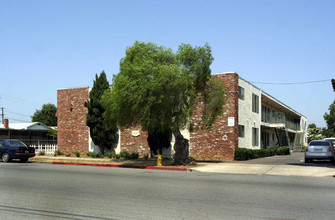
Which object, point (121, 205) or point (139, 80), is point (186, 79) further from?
point (121, 205)

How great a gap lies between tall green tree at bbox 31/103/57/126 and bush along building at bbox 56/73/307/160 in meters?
50.6

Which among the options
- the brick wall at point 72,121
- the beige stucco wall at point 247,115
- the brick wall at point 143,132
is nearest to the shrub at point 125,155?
the brick wall at point 143,132

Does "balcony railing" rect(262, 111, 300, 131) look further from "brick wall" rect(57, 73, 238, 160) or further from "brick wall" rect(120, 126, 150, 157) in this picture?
"brick wall" rect(120, 126, 150, 157)

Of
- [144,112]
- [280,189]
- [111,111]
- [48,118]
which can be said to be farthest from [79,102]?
[48,118]

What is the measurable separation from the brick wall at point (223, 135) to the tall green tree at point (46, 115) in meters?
61.1

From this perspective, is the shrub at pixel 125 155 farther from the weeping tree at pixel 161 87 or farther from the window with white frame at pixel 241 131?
the window with white frame at pixel 241 131

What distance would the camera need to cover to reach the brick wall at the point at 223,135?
26.5 meters

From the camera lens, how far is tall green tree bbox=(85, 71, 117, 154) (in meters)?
29.1

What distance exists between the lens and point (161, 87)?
1902 cm

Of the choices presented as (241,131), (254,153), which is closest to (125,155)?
(241,131)

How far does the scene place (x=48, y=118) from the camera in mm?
81625

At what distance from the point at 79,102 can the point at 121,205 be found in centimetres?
2552

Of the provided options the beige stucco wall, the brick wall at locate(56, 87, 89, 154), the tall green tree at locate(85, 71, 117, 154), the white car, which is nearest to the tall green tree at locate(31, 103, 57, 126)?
the brick wall at locate(56, 87, 89, 154)

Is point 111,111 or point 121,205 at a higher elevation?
point 111,111
